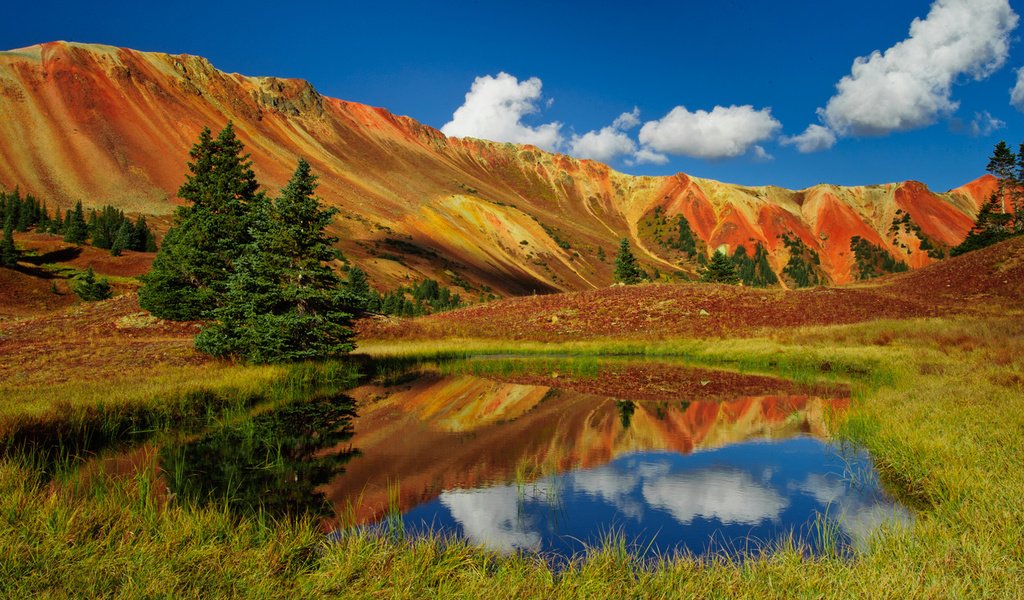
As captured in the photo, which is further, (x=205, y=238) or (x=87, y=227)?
(x=87, y=227)

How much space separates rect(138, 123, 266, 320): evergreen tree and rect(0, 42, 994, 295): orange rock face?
169 feet

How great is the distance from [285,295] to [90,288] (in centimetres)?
4328

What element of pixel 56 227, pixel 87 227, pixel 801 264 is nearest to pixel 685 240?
pixel 801 264

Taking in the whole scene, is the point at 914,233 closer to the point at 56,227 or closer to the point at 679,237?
the point at 679,237

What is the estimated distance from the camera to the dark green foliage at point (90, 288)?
54.5 meters

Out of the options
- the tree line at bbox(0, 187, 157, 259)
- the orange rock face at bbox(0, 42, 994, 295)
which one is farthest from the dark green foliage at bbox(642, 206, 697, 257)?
the tree line at bbox(0, 187, 157, 259)

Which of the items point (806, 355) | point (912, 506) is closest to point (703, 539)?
point (912, 506)

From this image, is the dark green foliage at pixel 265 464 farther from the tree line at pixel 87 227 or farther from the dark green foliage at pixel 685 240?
the dark green foliage at pixel 685 240

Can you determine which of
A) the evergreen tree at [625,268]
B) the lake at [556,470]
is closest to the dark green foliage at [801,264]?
the evergreen tree at [625,268]

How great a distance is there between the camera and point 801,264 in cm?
16838

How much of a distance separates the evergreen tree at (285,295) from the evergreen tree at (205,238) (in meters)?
8.78

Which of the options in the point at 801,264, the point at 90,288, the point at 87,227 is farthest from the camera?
the point at 801,264

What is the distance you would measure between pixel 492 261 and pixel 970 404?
120 m

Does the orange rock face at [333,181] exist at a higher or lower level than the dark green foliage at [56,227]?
higher
